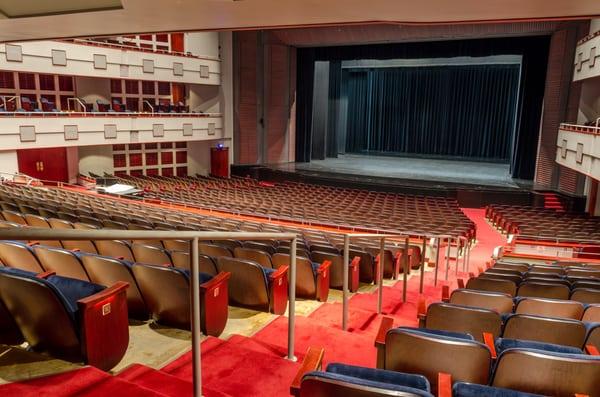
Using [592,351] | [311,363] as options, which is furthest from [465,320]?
[311,363]

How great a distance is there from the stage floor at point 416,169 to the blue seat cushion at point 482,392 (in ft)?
58.4

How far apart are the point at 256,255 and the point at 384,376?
320cm

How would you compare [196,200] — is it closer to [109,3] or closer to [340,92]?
[109,3]

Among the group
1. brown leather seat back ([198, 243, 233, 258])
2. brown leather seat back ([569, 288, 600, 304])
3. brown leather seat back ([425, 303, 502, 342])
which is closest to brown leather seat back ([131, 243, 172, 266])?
brown leather seat back ([198, 243, 233, 258])

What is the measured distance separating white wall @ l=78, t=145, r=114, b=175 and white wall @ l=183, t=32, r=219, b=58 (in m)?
5.66

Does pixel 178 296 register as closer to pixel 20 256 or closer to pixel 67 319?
pixel 67 319

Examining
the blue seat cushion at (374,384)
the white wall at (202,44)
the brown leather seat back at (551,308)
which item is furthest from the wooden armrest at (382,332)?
the white wall at (202,44)

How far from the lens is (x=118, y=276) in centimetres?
329

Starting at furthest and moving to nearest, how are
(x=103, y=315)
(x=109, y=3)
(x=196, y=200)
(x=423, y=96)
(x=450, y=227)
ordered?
(x=423, y=96), (x=196, y=200), (x=450, y=227), (x=109, y=3), (x=103, y=315)

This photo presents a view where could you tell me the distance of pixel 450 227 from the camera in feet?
35.9

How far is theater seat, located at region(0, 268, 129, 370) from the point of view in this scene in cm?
228

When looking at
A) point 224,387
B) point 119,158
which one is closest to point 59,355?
point 224,387

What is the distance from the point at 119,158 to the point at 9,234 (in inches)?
809

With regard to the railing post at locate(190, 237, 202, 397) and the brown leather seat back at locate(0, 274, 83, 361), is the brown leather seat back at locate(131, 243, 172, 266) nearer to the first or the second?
the brown leather seat back at locate(0, 274, 83, 361)
